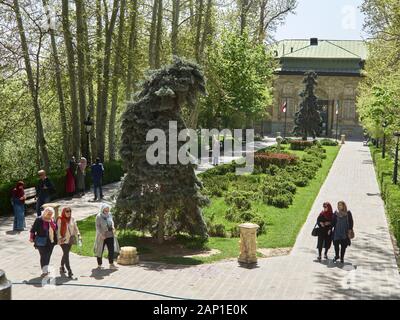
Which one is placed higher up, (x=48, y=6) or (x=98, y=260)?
(x=48, y=6)

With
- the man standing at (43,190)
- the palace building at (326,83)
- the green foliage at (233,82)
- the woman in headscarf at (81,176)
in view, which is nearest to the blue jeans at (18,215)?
the man standing at (43,190)

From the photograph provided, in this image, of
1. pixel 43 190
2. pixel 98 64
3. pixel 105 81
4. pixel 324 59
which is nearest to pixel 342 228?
pixel 43 190

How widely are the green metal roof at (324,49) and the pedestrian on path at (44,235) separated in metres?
67.8

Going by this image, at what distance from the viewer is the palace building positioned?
244 feet

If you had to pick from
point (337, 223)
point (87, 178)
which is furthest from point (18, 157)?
point (337, 223)

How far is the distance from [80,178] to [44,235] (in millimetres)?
11382

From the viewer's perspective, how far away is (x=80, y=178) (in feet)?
74.7

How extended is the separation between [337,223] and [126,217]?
5.28 meters

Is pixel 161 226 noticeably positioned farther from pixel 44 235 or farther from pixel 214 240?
pixel 44 235

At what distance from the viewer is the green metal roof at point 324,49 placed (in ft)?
249

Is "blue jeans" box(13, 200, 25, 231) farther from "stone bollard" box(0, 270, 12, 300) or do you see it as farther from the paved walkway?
"stone bollard" box(0, 270, 12, 300)

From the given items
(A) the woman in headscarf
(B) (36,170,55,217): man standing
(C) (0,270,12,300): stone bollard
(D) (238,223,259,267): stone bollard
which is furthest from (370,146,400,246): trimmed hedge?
(A) the woman in headscarf
